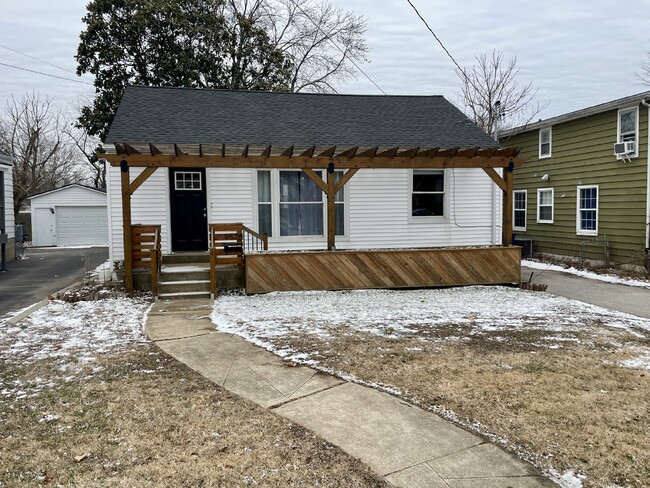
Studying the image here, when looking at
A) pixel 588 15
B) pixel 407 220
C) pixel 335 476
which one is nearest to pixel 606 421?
pixel 335 476

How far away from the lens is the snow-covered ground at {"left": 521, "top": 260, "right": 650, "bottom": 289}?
10555 mm

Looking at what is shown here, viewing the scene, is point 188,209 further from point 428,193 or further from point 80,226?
point 80,226

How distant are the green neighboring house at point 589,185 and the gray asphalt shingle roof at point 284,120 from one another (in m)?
3.82

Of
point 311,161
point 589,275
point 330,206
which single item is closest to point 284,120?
point 311,161

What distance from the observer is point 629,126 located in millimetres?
12555

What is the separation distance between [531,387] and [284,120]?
9.40 m

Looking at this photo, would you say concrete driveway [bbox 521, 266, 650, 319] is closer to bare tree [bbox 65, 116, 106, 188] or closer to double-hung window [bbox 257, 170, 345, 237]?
double-hung window [bbox 257, 170, 345, 237]

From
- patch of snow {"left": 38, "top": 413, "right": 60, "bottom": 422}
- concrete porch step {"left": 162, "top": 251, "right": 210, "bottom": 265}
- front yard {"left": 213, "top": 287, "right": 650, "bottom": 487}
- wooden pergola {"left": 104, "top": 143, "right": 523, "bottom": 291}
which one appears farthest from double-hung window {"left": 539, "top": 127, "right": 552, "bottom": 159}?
patch of snow {"left": 38, "top": 413, "right": 60, "bottom": 422}

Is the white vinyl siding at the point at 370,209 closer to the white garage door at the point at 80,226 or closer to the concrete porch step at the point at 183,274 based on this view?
the concrete porch step at the point at 183,274

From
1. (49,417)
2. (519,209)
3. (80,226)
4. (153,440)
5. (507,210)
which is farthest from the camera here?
(80,226)

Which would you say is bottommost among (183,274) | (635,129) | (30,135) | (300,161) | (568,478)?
(568,478)

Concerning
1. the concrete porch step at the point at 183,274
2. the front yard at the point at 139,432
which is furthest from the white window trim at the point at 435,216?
the front yard at the point at 139,432

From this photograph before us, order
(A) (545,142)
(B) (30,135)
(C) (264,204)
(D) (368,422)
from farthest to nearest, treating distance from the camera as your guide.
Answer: (B) (30,135) → (A) (545,142) → (C) (264,204) → (D) (368,422)

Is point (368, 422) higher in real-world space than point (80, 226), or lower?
lower
